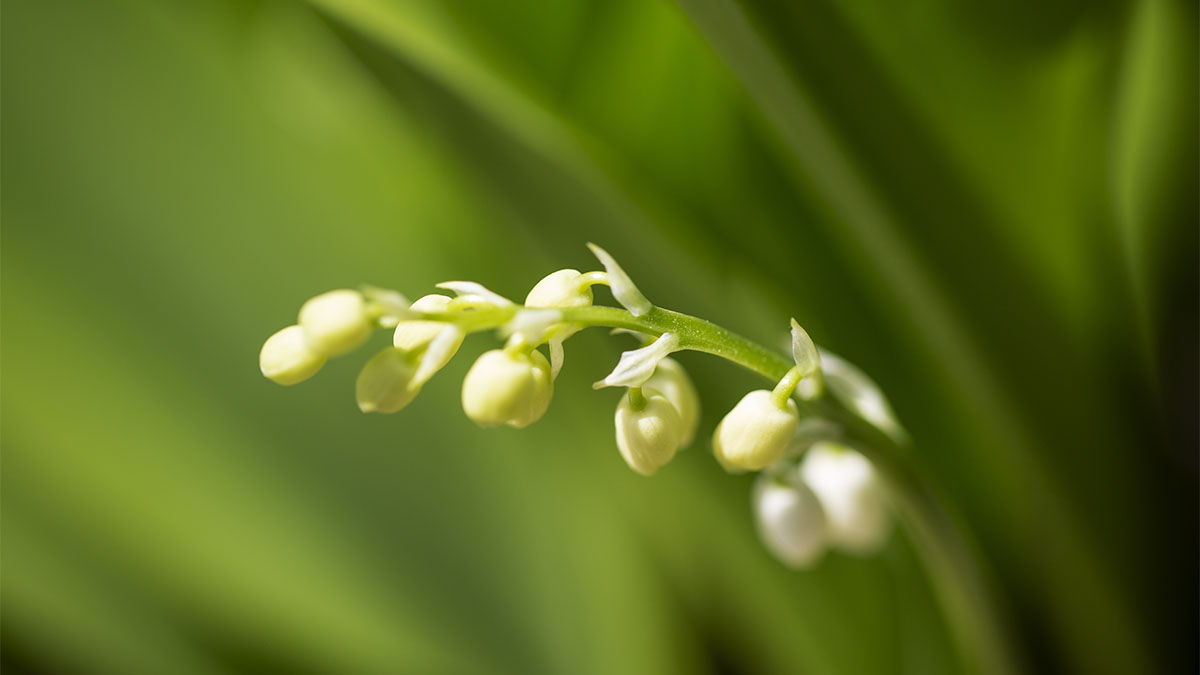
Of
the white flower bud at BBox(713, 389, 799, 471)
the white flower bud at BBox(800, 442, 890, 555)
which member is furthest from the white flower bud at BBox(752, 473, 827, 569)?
the white flower bud at BBox(713, 389, 799, 471)

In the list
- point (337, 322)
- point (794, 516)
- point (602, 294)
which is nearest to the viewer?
point (337, 322)

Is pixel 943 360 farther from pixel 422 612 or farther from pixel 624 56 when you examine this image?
pixel 422 612

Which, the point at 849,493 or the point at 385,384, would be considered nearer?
the point at 385,384

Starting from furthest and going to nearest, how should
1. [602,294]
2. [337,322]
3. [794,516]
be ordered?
[602,294]
[794,516]
[337,322]

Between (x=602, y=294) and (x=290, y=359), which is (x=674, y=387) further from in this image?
(x=602, y=294)

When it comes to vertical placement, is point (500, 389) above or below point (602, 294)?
below

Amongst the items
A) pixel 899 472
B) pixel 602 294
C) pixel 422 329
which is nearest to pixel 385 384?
pixel 422 329

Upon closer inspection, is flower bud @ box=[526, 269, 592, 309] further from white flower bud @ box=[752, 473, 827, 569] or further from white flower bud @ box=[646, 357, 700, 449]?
white flower bud @ box=[752, 473, 827, 569]
